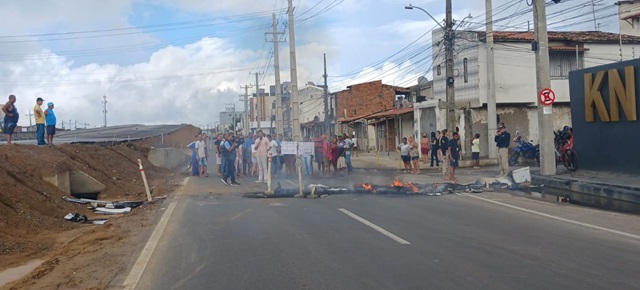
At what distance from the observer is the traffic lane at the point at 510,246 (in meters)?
6.63

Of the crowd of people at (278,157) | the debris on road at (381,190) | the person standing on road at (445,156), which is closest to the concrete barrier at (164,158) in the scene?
the crowd of people at (278,157)

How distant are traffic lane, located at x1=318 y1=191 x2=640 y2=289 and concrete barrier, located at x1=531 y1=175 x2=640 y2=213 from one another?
2.69 metres

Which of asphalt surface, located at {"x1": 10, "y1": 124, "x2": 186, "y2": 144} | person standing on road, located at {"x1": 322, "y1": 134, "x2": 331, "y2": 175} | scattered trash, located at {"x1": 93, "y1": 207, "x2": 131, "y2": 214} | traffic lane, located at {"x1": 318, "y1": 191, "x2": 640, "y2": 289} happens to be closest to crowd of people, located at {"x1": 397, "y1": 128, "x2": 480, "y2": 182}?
person standing on road, located at {"x1": 322, "y1": 134, "x2": 331, "y2": 175}

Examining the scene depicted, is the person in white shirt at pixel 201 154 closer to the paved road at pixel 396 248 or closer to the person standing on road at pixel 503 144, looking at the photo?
the paved road at pixel 396 248

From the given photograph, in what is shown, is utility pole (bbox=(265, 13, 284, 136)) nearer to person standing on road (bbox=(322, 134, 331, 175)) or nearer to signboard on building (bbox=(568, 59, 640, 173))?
person standing on road (bbox=(322, 134, 331, 175))

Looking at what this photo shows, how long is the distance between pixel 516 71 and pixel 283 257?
26.9 meters

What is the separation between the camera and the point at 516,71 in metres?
32.0

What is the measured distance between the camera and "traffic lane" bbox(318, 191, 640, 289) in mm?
→ 6633

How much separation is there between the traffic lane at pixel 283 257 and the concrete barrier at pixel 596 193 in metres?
6.32

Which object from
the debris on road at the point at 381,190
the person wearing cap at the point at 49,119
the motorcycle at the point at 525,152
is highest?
the person wearing cap at the point at 49,119

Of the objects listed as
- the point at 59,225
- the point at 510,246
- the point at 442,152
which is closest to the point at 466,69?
the point at 442,152

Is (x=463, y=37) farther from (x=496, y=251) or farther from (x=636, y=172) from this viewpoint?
(x=496, y=251)

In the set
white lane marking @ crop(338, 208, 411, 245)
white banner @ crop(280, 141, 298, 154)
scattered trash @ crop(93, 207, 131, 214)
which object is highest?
white banner @ crop(280, 141, 298, 154)

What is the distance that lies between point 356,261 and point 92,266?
11.5ft
